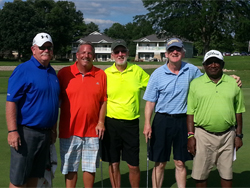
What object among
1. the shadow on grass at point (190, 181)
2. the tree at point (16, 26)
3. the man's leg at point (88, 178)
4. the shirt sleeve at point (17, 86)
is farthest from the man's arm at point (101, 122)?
the tree at point (16, 26)

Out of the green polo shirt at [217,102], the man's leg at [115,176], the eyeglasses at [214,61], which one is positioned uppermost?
the eyeglasses at [214,61]

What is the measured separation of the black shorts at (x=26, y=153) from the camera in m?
4.21

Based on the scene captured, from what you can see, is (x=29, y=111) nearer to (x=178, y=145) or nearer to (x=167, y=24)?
Answer: (x=178, y=145)

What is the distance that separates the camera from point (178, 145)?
4.97 meters

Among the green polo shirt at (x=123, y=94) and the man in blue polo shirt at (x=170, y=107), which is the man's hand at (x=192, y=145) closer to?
the man in blue polo shirt at (x=170, y=107)

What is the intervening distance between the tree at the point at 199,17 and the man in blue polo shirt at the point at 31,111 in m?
47.6

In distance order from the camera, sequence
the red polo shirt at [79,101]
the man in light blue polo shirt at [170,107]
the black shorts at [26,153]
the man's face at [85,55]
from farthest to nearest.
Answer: the man in light blue polo shirt at [170,107] → the man's face at [85,55] → the red polo shirt at [79,101] → the black shorts at [26,153]

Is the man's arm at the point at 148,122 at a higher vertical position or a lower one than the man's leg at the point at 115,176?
higher

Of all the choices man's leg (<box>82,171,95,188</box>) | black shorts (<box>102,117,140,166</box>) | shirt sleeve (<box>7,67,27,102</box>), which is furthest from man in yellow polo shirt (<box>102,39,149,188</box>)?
shirt sleeve (<box>7,67,27,102</box>)

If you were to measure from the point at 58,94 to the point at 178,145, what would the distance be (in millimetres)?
1765

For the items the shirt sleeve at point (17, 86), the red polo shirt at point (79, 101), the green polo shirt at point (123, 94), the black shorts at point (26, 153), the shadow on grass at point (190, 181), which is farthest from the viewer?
the shadow on grass at point (190, 181)

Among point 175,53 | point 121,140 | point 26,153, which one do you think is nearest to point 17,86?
point 26,153

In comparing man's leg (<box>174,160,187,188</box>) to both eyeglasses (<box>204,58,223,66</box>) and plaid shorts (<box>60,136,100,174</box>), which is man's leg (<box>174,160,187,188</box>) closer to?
plaid shorts (<box>60,136,100,174</box>)

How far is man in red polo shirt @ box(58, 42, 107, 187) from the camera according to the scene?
464cm
